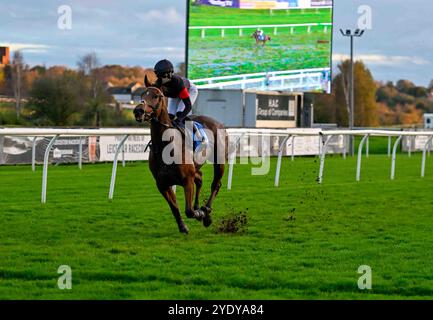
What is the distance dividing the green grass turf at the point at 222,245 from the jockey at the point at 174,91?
126 centimetres

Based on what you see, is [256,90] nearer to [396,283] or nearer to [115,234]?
[115,234]

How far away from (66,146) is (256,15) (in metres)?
14.5

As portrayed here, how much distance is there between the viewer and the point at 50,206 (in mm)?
11055

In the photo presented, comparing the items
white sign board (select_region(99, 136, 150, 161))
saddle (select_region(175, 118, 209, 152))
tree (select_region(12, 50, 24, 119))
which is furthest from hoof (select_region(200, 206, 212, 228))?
tree (select_region(12, 50, 24, 119))

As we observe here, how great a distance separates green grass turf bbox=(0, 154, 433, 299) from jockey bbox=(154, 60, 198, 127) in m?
1.26

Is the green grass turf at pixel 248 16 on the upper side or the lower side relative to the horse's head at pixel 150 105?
upper

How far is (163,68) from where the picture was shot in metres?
8.59

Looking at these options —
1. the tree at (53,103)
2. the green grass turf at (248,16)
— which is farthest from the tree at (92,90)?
the green grass turf at (248,16)

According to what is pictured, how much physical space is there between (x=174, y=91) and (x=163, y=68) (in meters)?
0.49

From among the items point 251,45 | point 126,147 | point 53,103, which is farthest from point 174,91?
point 53,103

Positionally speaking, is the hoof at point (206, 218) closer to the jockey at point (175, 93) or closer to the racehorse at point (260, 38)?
the jockey at point (175, 93)

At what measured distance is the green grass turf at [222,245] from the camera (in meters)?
5.82

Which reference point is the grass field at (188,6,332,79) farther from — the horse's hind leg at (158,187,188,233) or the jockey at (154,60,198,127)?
the horse's hind leg at (158,187,188,233)

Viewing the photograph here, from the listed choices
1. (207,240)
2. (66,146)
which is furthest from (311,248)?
(66,146)
